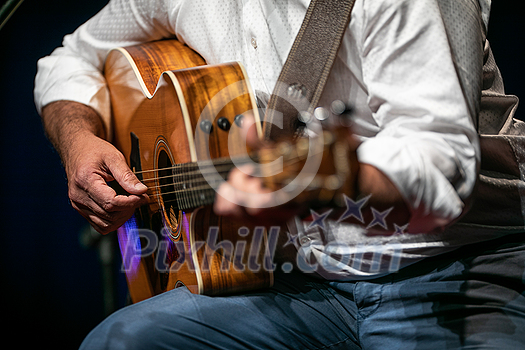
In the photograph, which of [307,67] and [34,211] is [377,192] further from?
[34,211]

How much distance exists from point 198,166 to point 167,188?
232mm

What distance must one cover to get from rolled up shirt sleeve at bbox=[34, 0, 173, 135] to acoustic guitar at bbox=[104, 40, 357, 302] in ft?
0.60

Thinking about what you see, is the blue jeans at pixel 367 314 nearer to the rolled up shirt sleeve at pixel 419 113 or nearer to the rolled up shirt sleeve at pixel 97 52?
the rolled up shirt sleeve at pixel 419 113

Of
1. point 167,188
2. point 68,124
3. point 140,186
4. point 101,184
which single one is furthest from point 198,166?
point 68,124

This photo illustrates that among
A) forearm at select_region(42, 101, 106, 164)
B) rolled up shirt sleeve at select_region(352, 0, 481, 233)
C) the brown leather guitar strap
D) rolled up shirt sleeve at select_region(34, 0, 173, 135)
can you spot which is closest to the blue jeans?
rolled up shirt sleeve at select_region(352, 0, 481, 233)

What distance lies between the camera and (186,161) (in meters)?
0.71

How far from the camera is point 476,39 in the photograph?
0.68 m

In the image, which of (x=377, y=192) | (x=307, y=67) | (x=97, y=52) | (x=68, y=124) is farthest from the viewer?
(x=97, y=52)

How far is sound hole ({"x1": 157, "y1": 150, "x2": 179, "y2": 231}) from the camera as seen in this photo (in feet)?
2.69

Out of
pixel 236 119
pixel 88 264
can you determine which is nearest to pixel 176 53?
pixel 236 119

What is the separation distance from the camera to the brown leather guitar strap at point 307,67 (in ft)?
2.39

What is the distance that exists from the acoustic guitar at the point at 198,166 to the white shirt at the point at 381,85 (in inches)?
4.4

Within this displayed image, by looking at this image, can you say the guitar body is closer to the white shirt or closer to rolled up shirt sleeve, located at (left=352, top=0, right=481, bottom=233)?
the white shirt

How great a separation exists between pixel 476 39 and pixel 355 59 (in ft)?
0.75
